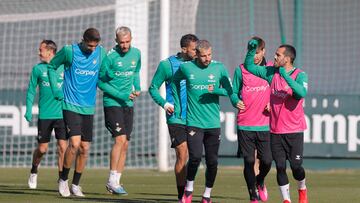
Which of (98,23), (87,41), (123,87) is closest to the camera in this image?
(87,41)

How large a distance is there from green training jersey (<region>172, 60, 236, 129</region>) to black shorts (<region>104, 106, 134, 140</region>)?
2.36 metres

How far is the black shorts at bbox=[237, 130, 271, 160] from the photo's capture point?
12.4 m

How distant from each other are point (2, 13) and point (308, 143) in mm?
6644

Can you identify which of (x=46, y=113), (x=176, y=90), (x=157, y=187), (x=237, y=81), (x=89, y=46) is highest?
(x=89, y=46)

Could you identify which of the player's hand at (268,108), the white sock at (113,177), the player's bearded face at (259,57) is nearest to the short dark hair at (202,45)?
the player's hand at (268,108)

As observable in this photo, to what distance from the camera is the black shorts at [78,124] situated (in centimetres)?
1392

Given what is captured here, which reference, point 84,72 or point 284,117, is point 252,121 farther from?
point 84,72

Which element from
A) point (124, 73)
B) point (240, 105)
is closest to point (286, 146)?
point (240, 105)

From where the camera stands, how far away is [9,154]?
2256cm

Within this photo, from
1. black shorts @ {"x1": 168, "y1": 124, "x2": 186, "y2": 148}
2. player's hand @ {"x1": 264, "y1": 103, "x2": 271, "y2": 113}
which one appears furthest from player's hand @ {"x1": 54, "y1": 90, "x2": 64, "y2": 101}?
player's hand @ {"x1": 264, "y1": 103, "x2": 271, "y2": 113}

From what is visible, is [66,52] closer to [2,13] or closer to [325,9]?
[2,13]

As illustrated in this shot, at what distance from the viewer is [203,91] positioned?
1236cm

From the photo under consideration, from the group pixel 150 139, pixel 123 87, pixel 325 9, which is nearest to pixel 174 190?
pixel 123 87

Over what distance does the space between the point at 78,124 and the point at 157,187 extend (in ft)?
8.06
